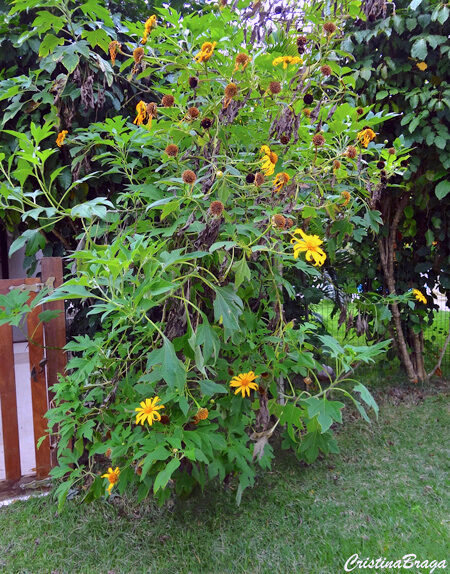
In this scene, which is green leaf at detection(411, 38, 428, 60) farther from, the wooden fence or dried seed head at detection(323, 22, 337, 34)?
the wooden fence

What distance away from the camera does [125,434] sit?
1659mm

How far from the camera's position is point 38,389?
2293mm

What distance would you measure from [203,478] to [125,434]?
36 centimetres

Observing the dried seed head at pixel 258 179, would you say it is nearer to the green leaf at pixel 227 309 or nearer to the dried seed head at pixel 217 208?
the dried seed head at pixel 217 208

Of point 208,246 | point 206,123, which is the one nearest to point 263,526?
point 208,246

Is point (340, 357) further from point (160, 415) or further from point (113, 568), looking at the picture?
point (113, 568)

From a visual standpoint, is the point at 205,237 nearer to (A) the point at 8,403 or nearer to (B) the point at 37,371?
(B) the point at 37,371

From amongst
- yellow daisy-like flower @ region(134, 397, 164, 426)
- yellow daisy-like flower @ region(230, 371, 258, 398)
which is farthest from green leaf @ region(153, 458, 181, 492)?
yellow daisy-like flower @ region(230, 371, 258, 398)

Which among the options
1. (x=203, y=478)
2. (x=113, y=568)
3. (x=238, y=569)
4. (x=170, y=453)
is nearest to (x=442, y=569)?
(x=238, y=569)

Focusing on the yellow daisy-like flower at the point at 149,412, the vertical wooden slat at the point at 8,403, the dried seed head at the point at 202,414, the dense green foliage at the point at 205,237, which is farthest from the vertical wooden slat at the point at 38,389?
the dried seed head at the point at 202,414

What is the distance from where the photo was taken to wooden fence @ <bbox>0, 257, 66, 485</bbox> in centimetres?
225

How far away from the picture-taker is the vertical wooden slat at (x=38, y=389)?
2.26 meters

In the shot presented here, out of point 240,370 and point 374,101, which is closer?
point 240,370

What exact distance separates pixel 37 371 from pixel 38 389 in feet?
0.33
